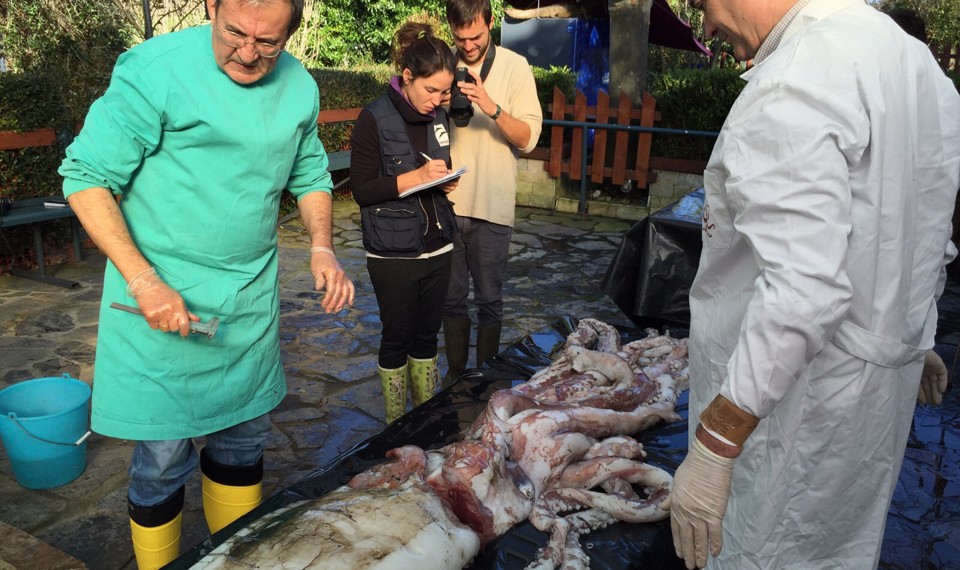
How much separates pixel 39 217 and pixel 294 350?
2801mm

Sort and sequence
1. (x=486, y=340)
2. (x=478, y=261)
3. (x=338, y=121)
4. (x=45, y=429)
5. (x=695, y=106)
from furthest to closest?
(x=338, y=121), (x=695, y=106), (x=486, y=340), (x=478, y=261), (x=45, y=429)

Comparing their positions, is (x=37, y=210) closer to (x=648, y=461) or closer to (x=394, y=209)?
(x=394, y=209)

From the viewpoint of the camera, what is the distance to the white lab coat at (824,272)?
152 centimetres

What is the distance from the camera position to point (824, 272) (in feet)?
4.92

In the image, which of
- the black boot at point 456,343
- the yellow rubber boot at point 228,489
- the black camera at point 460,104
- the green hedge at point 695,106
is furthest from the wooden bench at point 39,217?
the green hedge at point 695,106

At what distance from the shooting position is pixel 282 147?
8.03ft

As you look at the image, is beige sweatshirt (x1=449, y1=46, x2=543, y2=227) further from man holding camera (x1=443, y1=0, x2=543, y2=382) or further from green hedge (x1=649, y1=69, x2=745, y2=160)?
green hedge (x1=649, y1=69, x2=745, y2=160)

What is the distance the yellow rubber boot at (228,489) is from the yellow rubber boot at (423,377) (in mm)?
1298

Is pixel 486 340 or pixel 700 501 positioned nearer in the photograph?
pixel 700 501

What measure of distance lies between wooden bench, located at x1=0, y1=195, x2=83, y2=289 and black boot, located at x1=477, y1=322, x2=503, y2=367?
4.00 metres

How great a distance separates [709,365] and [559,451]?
1121 millimetres

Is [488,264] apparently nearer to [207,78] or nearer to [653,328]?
[653,328]

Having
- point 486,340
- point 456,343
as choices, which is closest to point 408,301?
point 456,343

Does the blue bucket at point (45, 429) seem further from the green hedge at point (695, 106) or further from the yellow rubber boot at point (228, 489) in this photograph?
the green hedge at point (695, 106)
